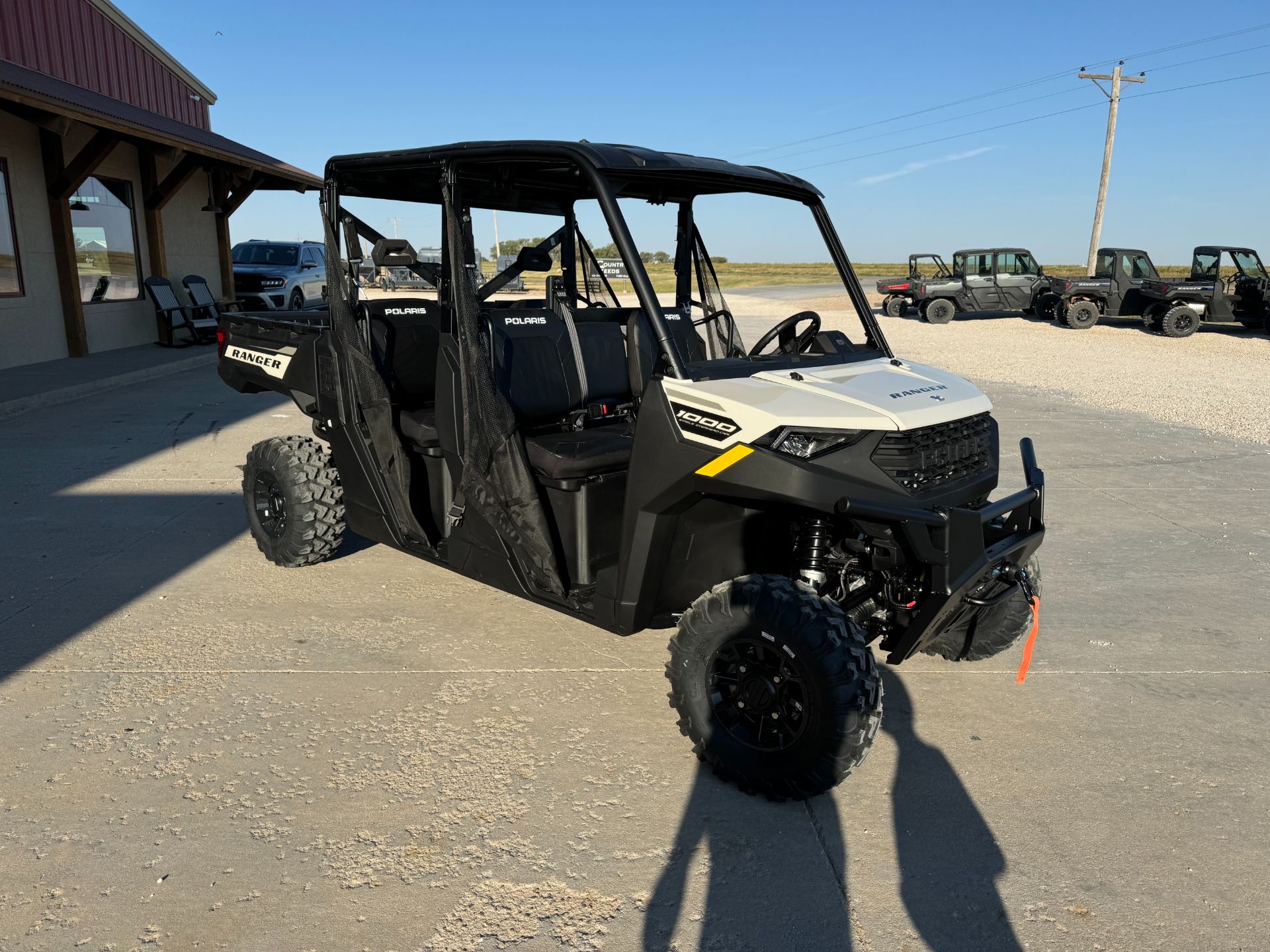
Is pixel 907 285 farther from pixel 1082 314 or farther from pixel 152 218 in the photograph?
pixel 152 218

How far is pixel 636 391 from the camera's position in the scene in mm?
3941

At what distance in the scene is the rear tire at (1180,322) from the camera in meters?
19.8

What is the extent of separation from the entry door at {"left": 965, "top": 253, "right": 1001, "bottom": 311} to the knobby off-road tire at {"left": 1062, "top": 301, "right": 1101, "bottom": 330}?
2.43 m

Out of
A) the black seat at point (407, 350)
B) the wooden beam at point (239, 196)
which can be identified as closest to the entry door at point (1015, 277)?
the wooden beam at point (239, 196)

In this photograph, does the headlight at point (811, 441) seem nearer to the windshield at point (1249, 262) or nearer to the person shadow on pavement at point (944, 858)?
the person shadow on pavement at point (944, 858)

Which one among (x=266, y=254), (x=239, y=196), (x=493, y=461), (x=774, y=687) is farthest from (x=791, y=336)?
(x=266, y=254)

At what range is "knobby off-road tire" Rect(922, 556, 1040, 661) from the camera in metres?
3.56

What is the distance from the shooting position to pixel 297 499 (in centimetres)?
465

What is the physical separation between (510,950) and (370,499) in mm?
2493

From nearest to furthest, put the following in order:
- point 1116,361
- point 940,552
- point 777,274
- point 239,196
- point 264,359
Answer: point 940,552 → point 264,359 → point 1116,361 → point 239,196 → point 777,274

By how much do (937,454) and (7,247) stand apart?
1263cm

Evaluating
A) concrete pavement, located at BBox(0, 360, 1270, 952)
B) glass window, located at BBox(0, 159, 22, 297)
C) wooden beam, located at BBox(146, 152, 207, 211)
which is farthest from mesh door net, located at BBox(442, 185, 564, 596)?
Answer: wooden beam, located at BBox(146, 152, 207, 211)

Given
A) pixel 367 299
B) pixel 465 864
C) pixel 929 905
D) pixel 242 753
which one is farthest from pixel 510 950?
pixel 367 299

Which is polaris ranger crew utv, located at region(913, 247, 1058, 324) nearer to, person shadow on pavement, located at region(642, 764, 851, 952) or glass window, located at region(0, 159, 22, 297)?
glass window, located at region(0, 159, 22, 297)
